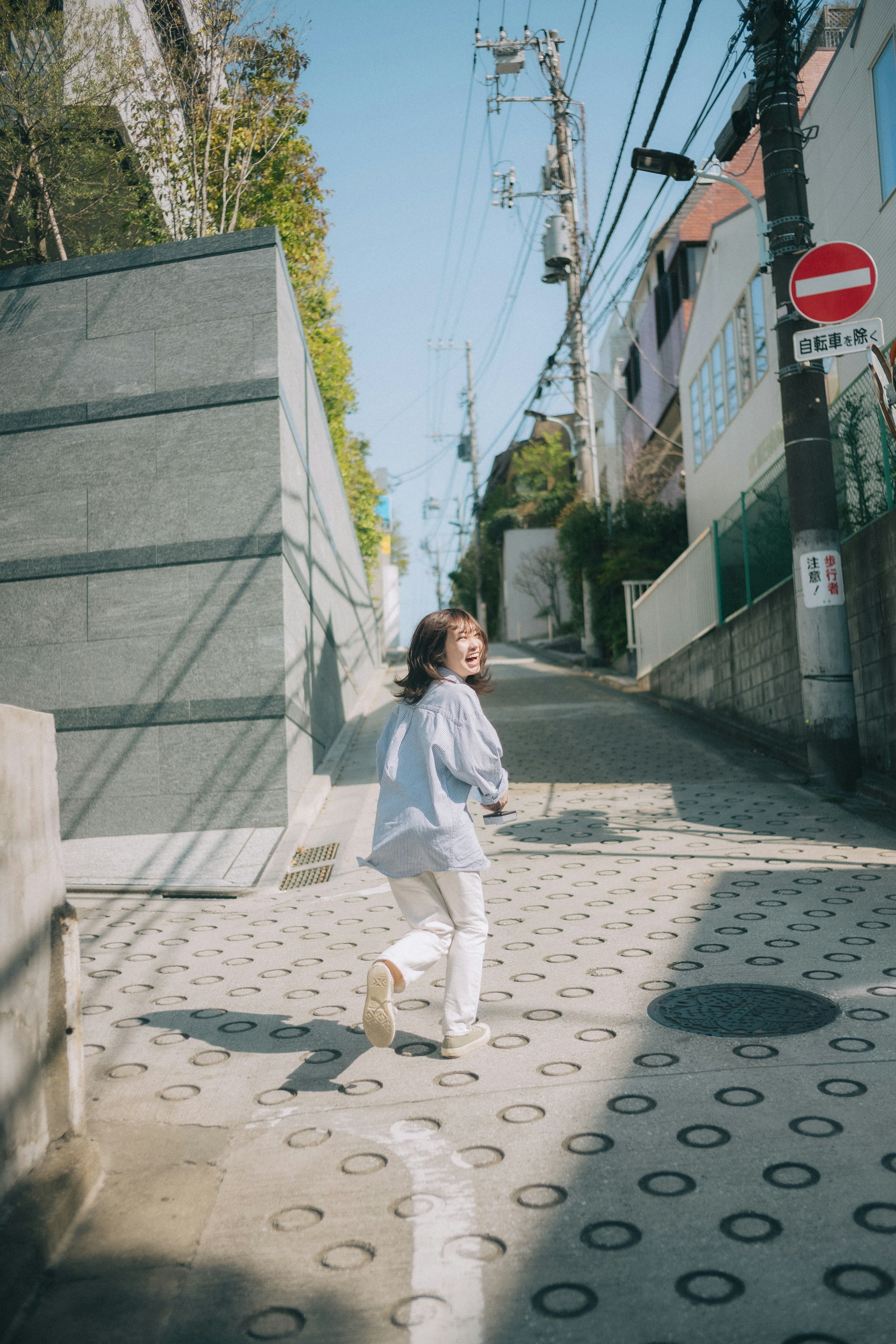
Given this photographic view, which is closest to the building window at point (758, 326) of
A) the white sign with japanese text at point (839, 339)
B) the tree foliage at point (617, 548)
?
the tree foliage at point (617, 548)

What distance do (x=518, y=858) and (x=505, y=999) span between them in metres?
2.71

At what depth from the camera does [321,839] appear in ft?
24.7

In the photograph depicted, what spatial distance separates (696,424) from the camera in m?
18.1

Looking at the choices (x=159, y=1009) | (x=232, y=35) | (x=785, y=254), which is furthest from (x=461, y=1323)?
(x=232, y=35)

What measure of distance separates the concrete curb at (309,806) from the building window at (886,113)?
7873 mm

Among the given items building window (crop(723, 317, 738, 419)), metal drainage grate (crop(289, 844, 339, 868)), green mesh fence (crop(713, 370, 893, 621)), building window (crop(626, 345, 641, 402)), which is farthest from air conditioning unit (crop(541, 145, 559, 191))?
metal drainage grate (crop(289, 844, 339, 868))

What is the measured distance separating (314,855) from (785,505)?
236 inches

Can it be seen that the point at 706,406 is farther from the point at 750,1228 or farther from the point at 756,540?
the point at 750,1228

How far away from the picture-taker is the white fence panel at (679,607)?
514 inches

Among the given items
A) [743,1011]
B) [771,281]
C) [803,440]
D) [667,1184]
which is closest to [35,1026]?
[667,1184]

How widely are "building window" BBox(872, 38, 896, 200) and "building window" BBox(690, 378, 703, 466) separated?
8040 mm

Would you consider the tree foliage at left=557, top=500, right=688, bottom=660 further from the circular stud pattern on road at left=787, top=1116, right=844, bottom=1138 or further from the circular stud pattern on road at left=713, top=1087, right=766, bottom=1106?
the circular stud pattern on road at left=787, top=1116, right=844, bottom=1138

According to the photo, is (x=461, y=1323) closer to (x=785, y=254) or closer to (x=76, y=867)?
(x=76, y=867)

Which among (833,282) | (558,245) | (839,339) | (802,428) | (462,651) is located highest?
(558,245)
